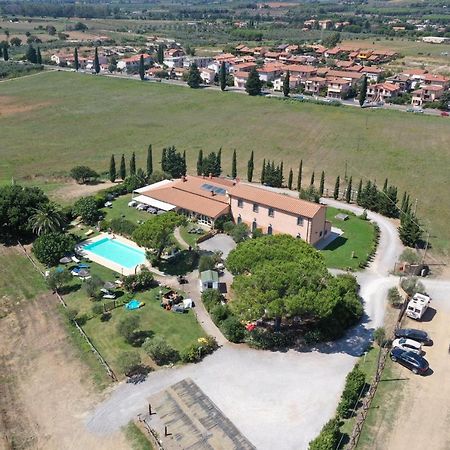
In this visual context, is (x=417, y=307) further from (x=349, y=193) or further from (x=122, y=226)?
(x=122, y=226)

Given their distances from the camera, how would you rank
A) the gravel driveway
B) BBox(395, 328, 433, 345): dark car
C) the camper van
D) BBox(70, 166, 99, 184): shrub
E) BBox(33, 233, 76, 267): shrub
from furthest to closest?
BBox(70, 166, 99, 184): shrub
BBox(33, 233, 76, 267): shrub
the camper van
BBox(395, 328, 433, 345): dark car
the gravel driveway

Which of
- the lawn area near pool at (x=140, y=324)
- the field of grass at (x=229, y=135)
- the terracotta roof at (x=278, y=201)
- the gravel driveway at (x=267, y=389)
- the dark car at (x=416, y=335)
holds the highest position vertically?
the terracotta roof at (x=278, y=201)

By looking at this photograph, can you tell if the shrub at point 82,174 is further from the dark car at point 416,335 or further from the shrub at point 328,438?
the shrub at point 328,438

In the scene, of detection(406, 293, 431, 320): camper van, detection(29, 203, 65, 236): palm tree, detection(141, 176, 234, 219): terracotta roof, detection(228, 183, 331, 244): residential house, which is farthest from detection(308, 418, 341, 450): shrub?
detection(29, 203, 65, 236): palm tree

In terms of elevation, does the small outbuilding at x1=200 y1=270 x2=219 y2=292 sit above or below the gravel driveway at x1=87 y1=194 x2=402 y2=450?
above

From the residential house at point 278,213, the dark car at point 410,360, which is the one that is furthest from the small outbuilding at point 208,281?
the dark car at point 410,360

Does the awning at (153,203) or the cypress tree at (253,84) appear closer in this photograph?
the awning at (153,203)

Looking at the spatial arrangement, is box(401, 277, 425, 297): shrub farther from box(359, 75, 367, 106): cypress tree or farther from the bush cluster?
box(359, 75, 367, 106): cypress tree
